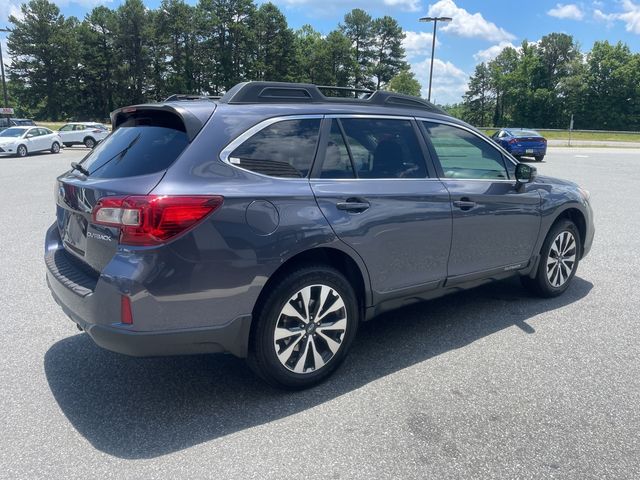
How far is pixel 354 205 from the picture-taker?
3.40 meters

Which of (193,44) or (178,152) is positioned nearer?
(178,152)

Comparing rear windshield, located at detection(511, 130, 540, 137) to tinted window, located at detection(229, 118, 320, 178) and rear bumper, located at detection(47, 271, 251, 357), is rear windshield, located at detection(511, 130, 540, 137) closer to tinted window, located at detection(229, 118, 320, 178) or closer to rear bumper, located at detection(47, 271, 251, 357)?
tinted window, located at detection(229, 118, 320, 178)

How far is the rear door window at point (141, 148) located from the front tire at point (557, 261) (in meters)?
3.55

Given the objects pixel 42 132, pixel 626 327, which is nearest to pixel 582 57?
pixel 42 132

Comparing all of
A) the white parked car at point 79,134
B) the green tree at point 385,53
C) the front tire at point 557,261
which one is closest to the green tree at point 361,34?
the green tree at point 385,53

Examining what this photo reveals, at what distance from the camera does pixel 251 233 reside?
9.63 ft

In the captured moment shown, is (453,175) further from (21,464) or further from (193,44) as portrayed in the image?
(193,44)

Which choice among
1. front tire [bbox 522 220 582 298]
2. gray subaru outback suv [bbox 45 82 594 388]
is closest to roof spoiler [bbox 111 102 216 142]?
gray subaru outback suv [bbox 45 82 594 388]

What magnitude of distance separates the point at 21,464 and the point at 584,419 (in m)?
3.06

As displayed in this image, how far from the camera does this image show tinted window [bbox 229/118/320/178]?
10.2 feet

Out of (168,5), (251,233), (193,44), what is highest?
(168,5)

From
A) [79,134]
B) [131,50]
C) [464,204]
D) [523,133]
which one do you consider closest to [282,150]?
[464,204]

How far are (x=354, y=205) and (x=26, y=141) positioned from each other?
26369mm

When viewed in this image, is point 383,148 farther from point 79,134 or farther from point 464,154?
point 79,134
